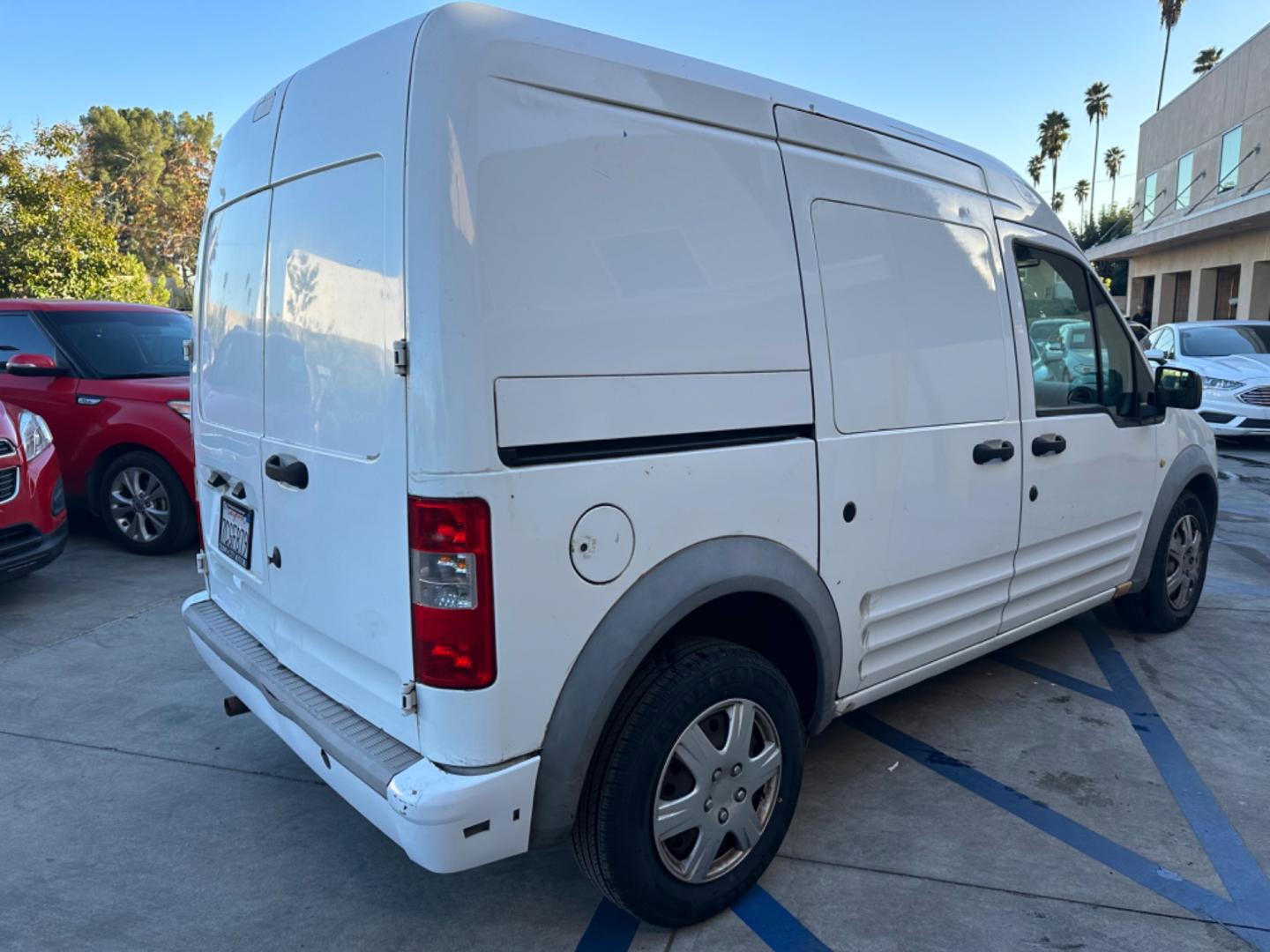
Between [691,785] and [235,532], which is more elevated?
[235,532]

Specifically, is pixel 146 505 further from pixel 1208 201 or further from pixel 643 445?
pixel 1208 201

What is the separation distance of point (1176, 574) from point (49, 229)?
16.6 metres

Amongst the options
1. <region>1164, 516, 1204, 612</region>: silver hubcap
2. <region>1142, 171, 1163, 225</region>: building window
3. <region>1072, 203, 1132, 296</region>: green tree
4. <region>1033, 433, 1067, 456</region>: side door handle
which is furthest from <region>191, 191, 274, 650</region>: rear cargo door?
<region>1072, 203, 1132, 296</region>: green tree

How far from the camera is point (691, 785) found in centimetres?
250

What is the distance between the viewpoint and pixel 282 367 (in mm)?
2627

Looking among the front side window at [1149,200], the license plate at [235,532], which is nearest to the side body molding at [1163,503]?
the license plate at [235,532]

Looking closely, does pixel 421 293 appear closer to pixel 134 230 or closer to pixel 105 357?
pixel 105 357

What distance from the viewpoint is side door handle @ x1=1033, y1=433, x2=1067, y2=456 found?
358 cm

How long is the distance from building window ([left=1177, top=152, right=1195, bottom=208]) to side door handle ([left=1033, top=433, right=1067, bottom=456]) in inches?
1206

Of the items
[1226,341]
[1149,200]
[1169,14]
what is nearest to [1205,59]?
[1169,14]

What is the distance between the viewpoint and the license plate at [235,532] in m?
2.93

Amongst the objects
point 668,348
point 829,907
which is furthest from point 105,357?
point 829,907

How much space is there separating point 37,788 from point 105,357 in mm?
4338

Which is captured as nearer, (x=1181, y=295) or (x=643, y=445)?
(x=643, y=445)
